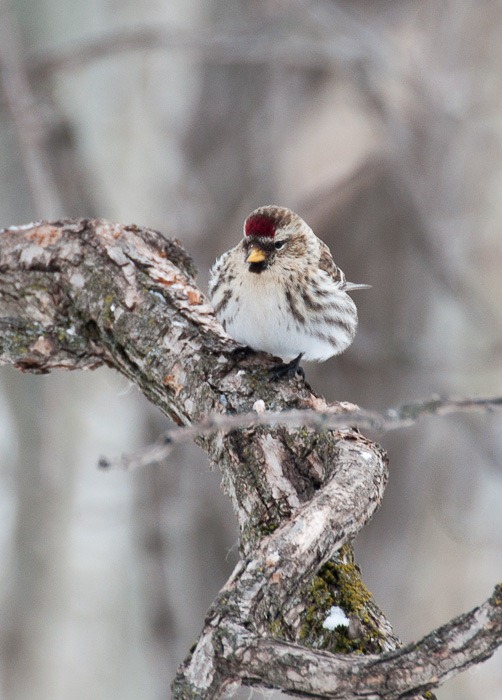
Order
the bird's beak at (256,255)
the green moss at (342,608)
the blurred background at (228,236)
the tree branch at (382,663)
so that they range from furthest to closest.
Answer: the blurred background at (228,236) → the bird's beak at (256,255) → the green moss at (342,608) → the tree branch at (382,663)

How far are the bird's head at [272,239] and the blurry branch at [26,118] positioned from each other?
1.70 metres

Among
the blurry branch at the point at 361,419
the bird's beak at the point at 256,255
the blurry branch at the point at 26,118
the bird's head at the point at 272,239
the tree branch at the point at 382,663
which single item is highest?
the blurry branch at the point at 26,118

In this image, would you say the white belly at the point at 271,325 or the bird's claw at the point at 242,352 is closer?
the bird's claw at the point at 242,352

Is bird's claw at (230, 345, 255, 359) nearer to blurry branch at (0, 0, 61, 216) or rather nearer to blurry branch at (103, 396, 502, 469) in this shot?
blurry branch at (103, 396, 502, 469)

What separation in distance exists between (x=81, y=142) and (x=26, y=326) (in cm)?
259

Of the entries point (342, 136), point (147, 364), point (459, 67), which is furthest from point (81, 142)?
point (147, 364)

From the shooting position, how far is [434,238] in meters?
4.54

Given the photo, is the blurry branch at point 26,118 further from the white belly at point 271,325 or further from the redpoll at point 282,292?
the white belly at point 271,325

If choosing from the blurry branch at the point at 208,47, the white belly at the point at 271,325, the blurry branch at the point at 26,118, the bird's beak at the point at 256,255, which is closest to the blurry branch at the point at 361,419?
the white belly at the point at 271,325

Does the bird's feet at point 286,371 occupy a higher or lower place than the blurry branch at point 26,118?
lower

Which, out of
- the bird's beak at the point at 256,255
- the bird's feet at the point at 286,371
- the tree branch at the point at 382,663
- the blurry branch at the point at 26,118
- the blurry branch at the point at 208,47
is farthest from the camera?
the blurry branch at the point at 208,47

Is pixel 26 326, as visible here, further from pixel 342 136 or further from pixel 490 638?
pixel 342 136

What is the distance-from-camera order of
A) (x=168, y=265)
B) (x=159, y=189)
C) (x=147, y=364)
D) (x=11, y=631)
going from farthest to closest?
(x=159, y=189) < (x=11, y=631) < (x=168, y=265) < (x=147, y=364)

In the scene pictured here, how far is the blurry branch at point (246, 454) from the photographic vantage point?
3.92 feet
